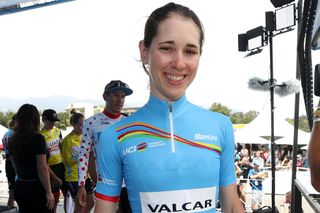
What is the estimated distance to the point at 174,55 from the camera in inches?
50.4

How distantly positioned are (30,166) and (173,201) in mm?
2505

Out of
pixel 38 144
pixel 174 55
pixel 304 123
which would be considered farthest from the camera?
pixel 304 123

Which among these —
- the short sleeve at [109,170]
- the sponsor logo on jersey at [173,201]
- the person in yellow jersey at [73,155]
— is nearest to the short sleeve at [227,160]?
the sponsor logo on jersey at [173,201]

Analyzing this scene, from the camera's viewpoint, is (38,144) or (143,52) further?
(38,144)

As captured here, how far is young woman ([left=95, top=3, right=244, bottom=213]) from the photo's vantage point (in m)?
1.29

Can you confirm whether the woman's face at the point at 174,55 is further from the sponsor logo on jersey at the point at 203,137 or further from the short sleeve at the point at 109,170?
the short sleeve at the point at 109,170

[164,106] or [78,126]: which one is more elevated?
[164,106]

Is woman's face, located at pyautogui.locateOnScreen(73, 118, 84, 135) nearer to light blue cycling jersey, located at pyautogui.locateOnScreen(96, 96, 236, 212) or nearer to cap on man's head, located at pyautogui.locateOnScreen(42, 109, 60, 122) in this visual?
cap on man's head, located at pyautogui.locateOnScreen(42, 109, 60, 122)

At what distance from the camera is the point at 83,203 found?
3.62 meters

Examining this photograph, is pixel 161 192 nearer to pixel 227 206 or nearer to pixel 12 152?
pixel 227 206

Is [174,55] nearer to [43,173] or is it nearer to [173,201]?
[173,201]

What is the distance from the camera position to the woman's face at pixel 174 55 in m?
1.28

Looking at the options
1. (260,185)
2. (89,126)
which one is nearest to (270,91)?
(89,126)

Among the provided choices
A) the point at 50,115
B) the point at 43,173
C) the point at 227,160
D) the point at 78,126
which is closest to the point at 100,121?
the point at 43,173
